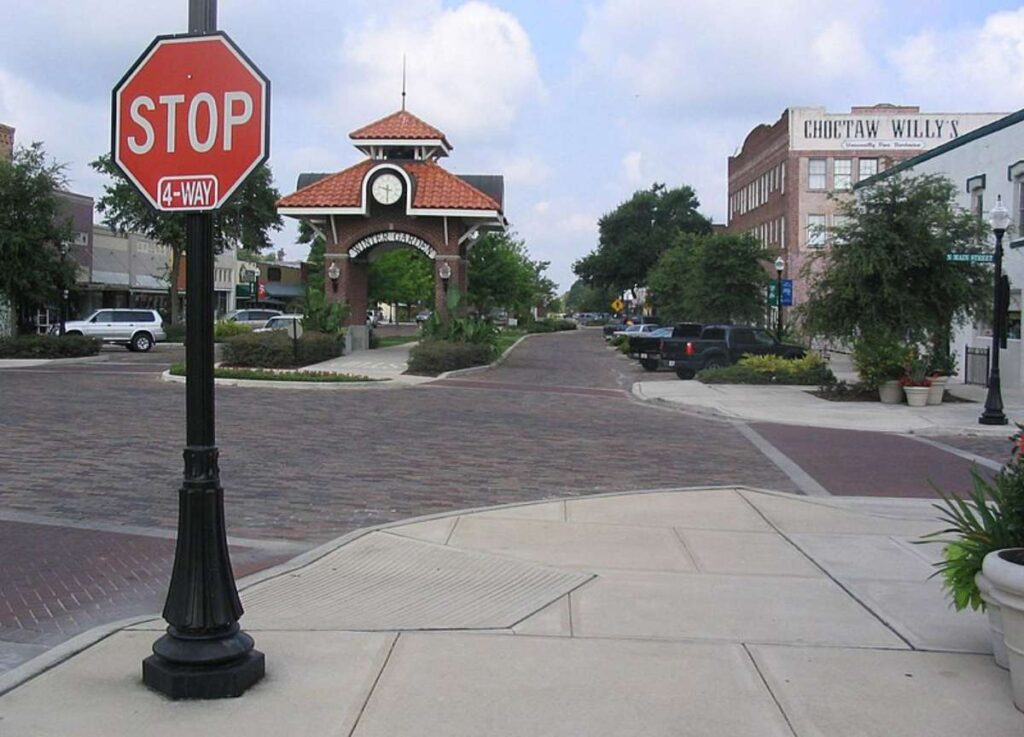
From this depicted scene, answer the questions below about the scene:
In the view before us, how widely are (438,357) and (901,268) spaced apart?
42.1ft

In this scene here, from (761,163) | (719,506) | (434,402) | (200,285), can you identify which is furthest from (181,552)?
(761,163)

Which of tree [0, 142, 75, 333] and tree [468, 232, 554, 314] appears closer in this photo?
tree [0, 142, 75, 333]

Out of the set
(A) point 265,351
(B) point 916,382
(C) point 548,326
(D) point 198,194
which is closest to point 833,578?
(D) point 198,194

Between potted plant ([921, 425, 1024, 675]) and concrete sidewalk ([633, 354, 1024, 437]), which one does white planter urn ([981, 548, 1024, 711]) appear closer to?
potted plant ([921, 425, 1024, 675])

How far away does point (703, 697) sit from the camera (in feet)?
16.3

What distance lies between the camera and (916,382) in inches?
880

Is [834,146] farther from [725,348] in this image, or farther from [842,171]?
[725,348]

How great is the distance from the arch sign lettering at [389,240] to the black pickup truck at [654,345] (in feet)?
26.0

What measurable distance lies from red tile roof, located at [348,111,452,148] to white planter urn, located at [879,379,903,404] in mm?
18912

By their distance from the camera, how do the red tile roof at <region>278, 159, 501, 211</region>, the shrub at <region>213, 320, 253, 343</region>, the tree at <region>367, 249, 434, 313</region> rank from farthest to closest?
the tree at <region>367, 249, 434, 313</region> → the shrub at <region>213, 320, 253, 343</region> → the red tile roof at <region>278, 159, 501, 211</region>

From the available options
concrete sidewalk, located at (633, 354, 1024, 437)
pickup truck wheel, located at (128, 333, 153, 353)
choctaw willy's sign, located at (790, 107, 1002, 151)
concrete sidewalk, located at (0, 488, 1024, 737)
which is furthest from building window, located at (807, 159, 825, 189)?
concrete sidewalk, located at (0, 488, 1024, 737)

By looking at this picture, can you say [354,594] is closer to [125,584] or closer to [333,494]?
[125,584]

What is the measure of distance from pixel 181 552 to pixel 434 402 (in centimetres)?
1668

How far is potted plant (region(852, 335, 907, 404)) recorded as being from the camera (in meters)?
22.7
